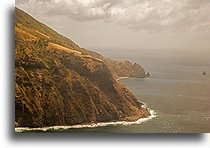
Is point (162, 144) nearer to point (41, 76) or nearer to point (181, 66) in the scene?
point (181, 66)

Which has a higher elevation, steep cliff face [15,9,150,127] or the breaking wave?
steep cliff face [15,9,150,127]

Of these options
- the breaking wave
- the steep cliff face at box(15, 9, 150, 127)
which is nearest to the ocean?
the breaking wave

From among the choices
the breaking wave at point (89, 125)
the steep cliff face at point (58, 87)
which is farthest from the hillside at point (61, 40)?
the breaking wave at point (89, 125)

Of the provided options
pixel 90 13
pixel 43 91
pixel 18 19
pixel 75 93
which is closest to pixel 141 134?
pixel 75 93

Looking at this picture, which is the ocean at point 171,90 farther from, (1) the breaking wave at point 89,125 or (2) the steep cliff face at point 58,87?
(2) the steep cliff face at point 58,87

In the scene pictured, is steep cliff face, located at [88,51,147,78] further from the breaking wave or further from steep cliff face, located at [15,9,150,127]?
the breaking wave

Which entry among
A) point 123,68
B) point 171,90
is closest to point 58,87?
point 123,68

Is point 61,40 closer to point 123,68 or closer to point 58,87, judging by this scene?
point 58,87

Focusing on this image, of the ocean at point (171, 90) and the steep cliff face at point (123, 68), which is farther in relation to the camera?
the steep cliff face at point (123, 68)
